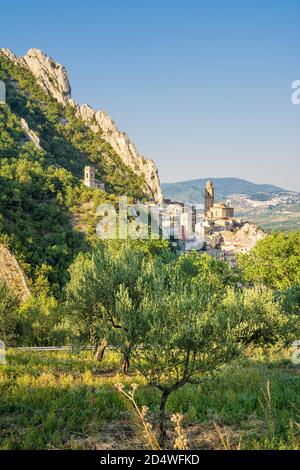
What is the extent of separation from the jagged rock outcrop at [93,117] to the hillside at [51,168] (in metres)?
0.41

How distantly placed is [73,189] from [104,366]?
6661 centimetres

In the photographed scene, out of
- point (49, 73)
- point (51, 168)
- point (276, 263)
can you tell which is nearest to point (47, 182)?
point (51, 168)

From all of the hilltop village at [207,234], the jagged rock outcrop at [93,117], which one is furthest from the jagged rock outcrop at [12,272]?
the jagged rock outcrop at [93,117]

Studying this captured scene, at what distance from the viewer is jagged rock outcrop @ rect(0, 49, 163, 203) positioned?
152 m

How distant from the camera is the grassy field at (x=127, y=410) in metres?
8.35

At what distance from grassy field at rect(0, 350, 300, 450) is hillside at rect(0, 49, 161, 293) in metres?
36.0

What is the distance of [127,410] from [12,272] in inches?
1625

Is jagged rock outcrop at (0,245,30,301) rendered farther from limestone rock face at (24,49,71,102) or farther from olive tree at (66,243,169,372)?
limestone rock face at (24,49,71,102)

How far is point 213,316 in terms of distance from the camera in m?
8.28

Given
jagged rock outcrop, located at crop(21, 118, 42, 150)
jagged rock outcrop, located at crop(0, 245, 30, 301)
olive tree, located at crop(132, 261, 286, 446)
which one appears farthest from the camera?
jagged rock outcrop, located at crop(21, 118, 42, 150)

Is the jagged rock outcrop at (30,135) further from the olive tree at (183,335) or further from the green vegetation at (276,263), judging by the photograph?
the olive tree at (183,335)

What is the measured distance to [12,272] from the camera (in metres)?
48.2

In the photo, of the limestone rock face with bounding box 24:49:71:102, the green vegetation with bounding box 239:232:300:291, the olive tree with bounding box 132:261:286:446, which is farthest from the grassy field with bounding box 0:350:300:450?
the limestone rock face with bounding box 24:49:71:102
